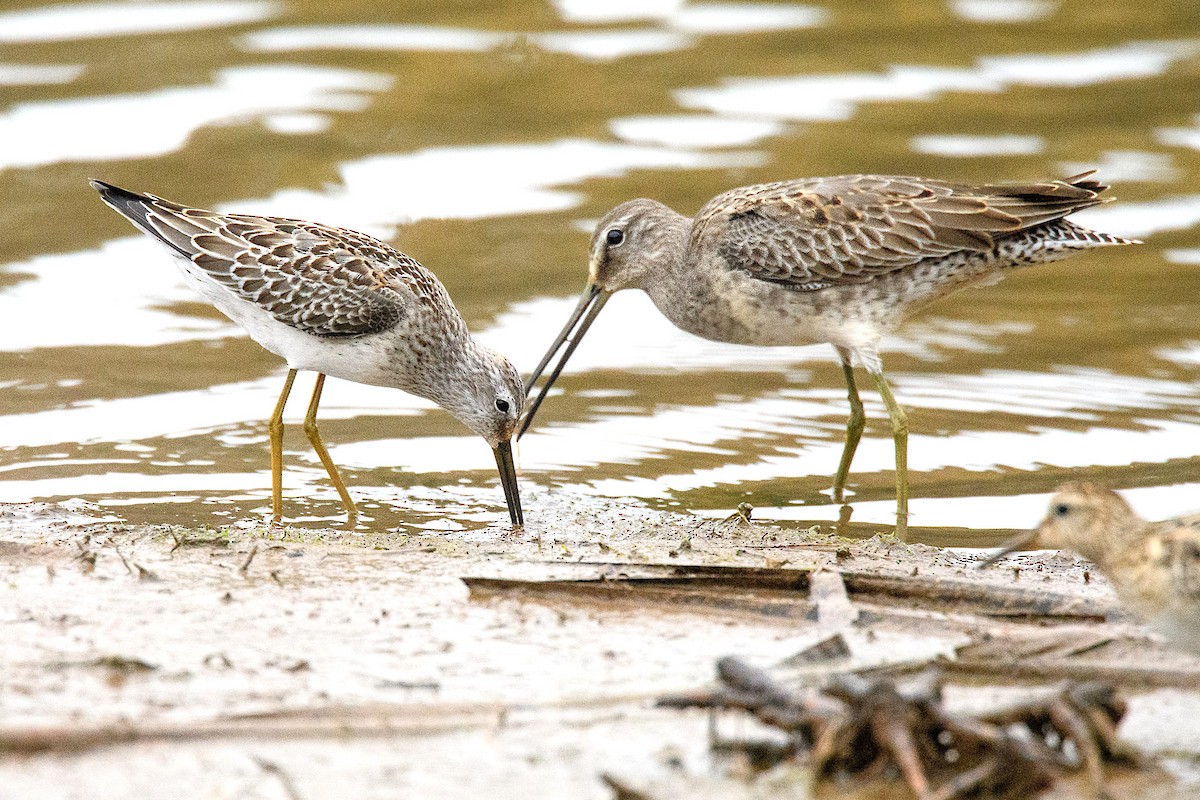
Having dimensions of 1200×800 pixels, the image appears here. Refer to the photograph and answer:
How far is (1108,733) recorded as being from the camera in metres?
4.08

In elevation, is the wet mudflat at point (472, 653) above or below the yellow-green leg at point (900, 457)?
above

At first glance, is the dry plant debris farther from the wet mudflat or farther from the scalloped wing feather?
the scalloped wing feather

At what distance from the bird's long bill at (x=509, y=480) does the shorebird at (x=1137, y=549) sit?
9.36 ft

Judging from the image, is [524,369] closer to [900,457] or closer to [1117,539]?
[900,457]

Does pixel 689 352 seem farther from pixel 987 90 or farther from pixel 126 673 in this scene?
pixel 126 673

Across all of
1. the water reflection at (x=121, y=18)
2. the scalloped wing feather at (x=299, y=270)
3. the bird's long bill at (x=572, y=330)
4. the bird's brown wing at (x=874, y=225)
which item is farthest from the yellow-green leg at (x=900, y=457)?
the water reflection at (x=121, y=18)

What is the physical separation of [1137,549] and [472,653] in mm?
1967

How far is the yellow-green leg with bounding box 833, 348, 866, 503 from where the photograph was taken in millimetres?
7988

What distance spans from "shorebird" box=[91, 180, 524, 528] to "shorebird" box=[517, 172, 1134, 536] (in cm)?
45

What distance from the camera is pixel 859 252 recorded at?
7.86 meters

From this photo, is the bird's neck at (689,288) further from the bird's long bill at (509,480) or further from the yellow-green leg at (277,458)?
the yellow-green leg at (277,458)

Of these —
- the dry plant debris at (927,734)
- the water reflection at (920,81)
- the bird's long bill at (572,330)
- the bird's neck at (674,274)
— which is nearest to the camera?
the dry plant debris at (927,734)

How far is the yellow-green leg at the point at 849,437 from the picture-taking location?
26.2ft

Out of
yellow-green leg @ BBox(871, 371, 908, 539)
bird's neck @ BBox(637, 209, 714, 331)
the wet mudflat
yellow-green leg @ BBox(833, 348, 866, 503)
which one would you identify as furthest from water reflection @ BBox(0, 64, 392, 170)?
yellow-green leg @ BBox(871, 371, 908, 539)
